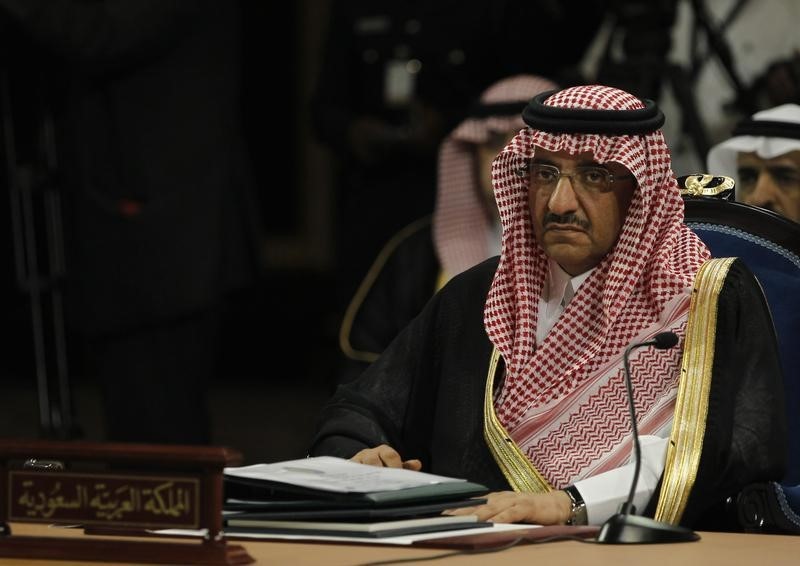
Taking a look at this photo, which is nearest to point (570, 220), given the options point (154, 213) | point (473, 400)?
point (473, 400)

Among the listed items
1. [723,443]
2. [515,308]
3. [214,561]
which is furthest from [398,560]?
[515,308]

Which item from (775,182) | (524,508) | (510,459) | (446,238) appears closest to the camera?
(524,508)

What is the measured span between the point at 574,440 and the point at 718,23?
298cm

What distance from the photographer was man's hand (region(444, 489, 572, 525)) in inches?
98.4

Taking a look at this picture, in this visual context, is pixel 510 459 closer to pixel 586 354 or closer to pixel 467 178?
pixel 586 354

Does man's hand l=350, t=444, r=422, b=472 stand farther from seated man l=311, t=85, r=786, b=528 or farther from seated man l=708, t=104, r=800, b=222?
seated man l=708, t=104, r=800, b=222

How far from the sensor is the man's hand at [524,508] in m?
2.50

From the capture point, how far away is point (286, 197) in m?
8.97

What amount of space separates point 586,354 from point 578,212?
247 millimetres

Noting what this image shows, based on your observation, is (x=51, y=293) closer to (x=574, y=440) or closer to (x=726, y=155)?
(x=726, y=155)

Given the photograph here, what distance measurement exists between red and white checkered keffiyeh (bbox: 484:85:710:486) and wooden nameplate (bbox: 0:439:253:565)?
0.93 meters

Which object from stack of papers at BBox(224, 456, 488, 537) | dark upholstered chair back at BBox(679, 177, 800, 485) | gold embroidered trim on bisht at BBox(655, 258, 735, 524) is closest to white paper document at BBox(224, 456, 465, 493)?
stack of papers at BBox(224, 456, 488, 537)

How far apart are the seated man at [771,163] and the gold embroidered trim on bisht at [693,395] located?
1.66 metres

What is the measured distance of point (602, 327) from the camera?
296 centimetres
